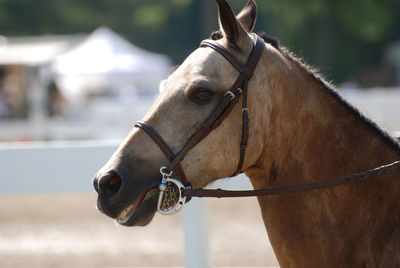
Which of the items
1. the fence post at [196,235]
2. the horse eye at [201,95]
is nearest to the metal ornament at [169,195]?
the horse eye at [201,95]

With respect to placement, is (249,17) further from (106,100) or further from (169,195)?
(106,100)

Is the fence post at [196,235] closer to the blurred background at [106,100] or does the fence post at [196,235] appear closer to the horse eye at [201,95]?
the blurred background at [106,100]

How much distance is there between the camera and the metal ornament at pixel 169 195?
10.2 feet

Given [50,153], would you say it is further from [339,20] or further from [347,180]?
[339,20]

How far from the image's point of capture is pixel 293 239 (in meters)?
3.31

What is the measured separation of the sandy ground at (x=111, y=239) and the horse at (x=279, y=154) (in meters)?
2.74

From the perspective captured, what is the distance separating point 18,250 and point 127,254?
A: 151 cm

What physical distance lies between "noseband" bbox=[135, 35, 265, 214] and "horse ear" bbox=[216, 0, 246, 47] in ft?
0.24

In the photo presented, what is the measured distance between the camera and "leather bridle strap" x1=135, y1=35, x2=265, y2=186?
10.2 feet

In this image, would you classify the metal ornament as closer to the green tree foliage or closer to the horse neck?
the horse neck

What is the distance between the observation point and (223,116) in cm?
319

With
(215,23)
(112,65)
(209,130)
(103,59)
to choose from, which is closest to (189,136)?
(209,130)

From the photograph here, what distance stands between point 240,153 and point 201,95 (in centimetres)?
36

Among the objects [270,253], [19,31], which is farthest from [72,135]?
[19,31]
